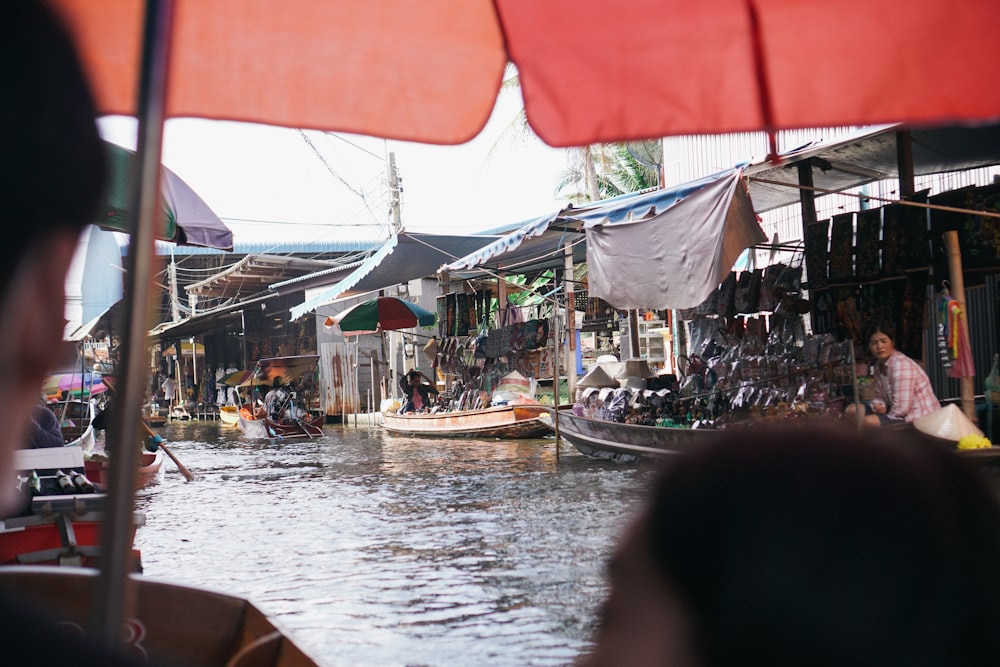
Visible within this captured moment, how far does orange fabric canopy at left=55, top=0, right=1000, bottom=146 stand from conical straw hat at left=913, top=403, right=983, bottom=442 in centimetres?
571

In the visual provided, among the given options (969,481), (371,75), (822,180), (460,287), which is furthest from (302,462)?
(969,481)

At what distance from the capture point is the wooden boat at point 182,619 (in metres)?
2.56

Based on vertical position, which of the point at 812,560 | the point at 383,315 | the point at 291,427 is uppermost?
the point at 383,315

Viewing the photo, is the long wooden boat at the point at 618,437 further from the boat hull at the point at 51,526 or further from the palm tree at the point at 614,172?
the palm tree at the point at 614,172

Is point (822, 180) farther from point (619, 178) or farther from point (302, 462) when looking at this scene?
point (619, 178)

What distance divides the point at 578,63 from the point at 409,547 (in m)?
5.62

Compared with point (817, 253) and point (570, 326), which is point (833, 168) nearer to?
point (817, 253)

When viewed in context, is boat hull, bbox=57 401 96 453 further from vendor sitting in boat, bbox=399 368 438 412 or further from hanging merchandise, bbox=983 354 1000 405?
hanging merchandise, bbox=983 354 1000 405

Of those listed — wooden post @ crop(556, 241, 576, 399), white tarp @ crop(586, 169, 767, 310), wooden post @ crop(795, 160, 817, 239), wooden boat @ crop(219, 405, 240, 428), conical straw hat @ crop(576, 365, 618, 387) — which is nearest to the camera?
white tarp @ crop(586, 169, 767, 310)

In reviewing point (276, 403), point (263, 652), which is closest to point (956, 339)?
point (263, 652)

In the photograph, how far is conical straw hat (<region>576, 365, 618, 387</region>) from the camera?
13.9 meters

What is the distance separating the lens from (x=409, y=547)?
7.63 m

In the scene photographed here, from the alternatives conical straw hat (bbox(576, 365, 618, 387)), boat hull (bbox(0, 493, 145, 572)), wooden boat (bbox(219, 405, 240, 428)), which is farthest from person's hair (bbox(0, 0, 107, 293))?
wooden boat (bbox(219, 405, 240, 428))

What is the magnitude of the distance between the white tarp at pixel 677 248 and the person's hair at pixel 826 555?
28.5 feet
